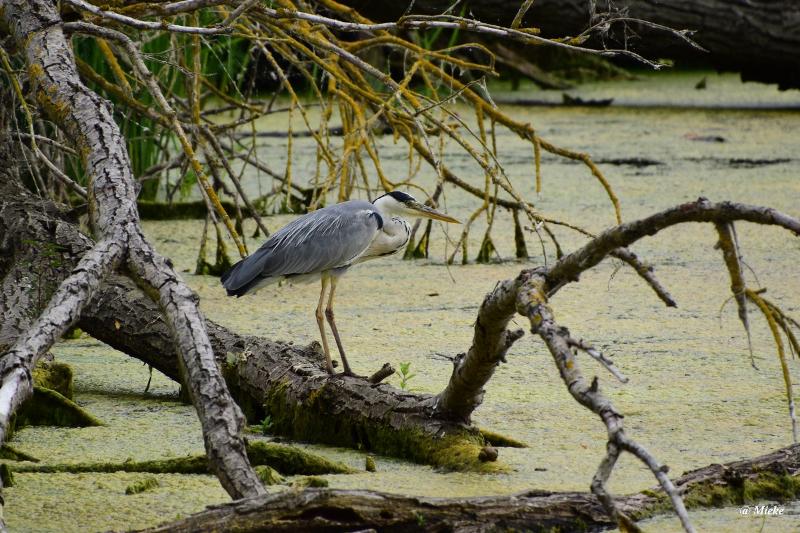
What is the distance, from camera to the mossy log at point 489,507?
1.57m

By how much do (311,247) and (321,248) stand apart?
0.03 m

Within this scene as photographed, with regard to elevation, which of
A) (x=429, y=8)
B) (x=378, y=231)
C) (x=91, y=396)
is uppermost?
(x=429, y=8)

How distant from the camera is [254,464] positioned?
216cm

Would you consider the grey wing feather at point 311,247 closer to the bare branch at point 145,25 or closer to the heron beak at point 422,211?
the heron beak at point 422,211

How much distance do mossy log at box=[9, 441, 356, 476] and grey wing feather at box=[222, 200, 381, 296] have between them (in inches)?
24.7

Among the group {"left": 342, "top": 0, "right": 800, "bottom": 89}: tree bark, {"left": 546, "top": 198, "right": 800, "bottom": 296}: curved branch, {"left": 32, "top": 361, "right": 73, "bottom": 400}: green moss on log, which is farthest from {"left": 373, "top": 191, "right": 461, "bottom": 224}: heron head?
{"left": 342, "top": 0, "right": 800, "bottom": 89}: tree bark

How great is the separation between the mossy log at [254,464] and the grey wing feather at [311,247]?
63 cm

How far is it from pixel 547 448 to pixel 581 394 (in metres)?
0.87

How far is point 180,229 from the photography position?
15.0 ft

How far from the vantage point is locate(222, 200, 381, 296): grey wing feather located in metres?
2.76

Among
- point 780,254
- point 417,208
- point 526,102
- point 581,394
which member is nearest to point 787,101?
point 526,102

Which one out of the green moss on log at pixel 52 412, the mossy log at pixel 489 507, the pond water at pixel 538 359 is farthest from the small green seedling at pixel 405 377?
the mossy log at pixel 489 507

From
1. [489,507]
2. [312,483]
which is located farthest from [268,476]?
[489,507]

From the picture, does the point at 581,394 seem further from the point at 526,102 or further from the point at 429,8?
the point at 526,102
